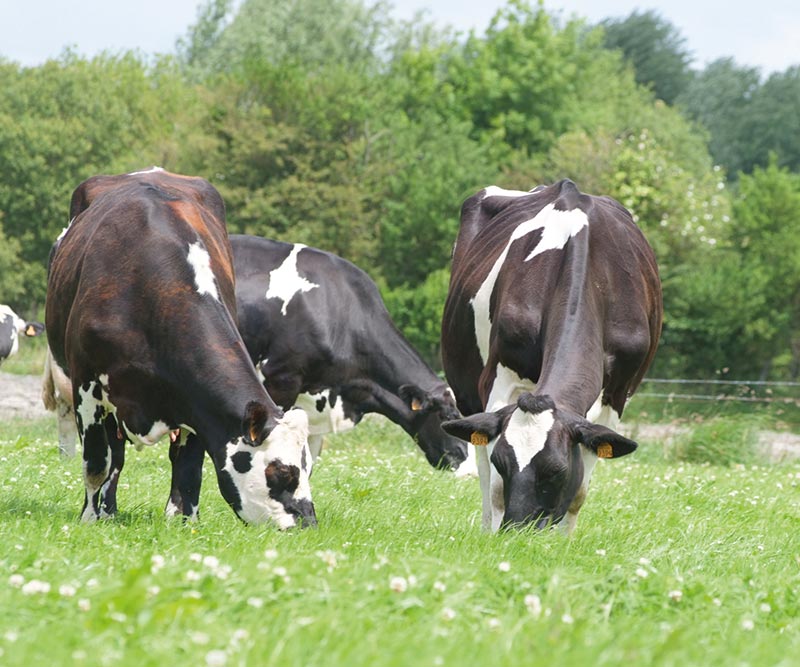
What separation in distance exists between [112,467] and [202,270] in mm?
1439

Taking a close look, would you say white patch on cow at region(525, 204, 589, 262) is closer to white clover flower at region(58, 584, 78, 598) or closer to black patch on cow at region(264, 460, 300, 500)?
black patch on cow at region(264, 460, 300, 500)

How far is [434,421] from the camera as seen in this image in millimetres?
13438

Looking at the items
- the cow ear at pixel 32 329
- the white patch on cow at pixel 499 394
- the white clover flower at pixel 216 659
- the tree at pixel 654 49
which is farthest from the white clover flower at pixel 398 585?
the tree at pixel 654 49

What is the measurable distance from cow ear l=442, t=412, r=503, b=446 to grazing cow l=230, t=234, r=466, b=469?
570cm

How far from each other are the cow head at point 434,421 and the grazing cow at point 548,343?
3.08m

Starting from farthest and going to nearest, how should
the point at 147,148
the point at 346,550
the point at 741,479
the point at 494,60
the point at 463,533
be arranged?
the point at 494,60 < the point at 147,148 < the point at 741,479 < the point at 463,533 < the point at 346,550

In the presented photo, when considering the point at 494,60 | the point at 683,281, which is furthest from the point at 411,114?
the point at 683,281

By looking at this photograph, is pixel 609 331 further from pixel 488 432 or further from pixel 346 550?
pixel 346 550

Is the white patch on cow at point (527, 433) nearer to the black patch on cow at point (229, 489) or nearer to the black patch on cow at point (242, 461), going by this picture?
the black patch on cow at point (242, 461)

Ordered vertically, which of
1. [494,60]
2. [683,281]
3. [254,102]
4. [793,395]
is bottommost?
[793,395]

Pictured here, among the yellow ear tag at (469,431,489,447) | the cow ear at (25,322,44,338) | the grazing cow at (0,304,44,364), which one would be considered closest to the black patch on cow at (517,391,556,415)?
the yellow ear tag at (469,431,489,447)

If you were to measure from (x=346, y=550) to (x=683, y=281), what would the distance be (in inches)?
1173

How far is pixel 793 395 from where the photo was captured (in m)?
29.8

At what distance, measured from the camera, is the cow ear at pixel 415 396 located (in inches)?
517
